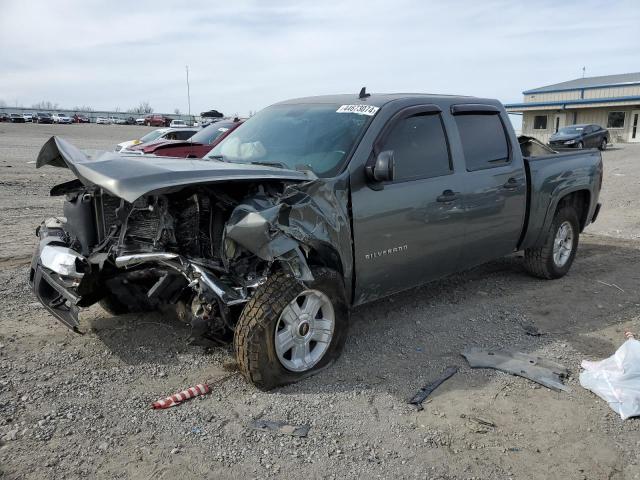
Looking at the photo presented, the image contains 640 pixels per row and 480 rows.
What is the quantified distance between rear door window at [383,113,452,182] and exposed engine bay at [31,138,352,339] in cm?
71

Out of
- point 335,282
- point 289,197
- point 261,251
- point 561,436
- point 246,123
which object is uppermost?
point 246,123

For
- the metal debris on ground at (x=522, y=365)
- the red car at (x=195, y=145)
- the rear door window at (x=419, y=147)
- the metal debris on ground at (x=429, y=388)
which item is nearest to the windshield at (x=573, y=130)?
the red car at (x=195, y=145)

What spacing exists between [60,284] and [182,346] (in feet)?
3.25

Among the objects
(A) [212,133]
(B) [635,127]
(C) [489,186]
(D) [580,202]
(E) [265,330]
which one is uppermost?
(A) [212,133]

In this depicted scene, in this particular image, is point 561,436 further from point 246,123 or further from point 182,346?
point 246,123

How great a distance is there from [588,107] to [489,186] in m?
40.2

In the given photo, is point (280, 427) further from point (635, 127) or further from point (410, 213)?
point (635, 127)

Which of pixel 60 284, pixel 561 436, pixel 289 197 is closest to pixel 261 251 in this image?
pixel 289 197

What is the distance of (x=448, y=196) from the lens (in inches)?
185

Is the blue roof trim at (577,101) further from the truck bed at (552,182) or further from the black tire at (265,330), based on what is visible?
the black tire at (265,330)

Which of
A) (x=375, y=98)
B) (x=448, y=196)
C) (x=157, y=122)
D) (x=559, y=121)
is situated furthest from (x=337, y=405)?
(x=157, y=122)

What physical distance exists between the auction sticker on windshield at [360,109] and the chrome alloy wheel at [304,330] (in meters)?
1.50

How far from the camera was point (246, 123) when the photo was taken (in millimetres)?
5309

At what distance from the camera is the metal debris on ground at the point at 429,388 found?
3674 millimetres
